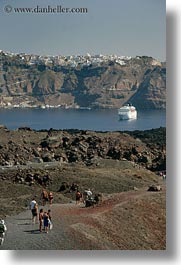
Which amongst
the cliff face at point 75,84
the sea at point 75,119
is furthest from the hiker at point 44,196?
the cliff face at point 75,84

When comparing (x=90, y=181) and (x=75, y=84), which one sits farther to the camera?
(x=75, y=84)

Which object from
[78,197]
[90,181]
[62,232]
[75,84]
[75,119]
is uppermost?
[75,84]

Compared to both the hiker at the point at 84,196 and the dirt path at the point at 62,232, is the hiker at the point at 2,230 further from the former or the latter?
the hiker at the point at 84,196

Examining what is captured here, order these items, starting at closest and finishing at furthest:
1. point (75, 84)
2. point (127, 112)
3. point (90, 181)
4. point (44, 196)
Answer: point (44, 196), point (90, 181), point (127, 112), point (75, 84)

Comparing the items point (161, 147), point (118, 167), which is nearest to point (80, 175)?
point (118, 167)

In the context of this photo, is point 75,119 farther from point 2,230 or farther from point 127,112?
point 2,230

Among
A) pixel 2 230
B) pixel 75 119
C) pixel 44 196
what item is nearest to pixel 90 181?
pixel 44 196
